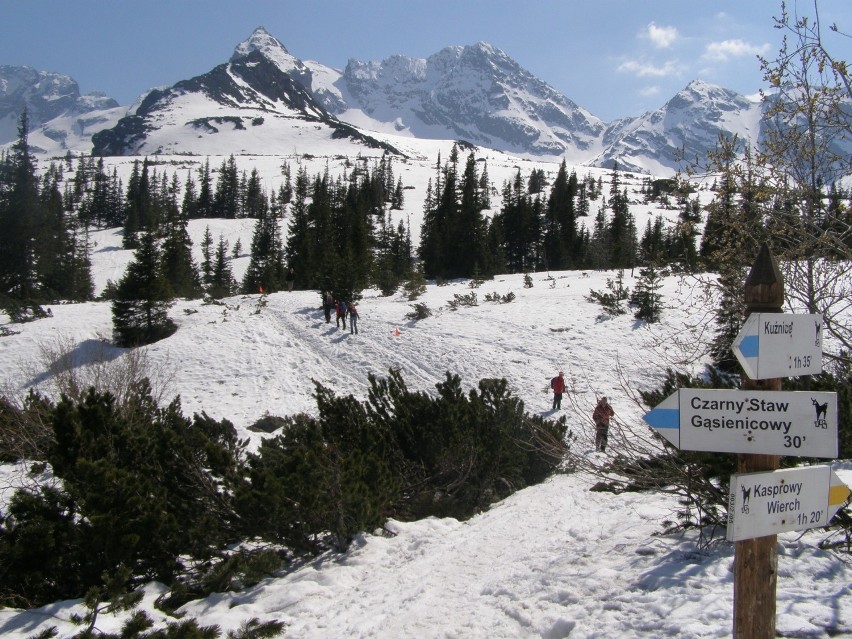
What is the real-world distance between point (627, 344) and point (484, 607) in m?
16.4

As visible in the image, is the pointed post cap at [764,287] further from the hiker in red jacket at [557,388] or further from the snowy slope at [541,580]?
the hiker in red jacket at [557,388]

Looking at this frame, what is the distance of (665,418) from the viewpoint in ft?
8.05

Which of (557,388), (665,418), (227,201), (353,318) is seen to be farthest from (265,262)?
(665,418)

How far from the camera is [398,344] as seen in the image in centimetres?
2217

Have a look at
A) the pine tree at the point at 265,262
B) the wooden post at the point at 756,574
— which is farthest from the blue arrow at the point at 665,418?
the pine tree at the point at 265,262

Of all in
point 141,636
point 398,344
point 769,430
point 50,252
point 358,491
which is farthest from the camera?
point 50,252

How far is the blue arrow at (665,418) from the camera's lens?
2434mm

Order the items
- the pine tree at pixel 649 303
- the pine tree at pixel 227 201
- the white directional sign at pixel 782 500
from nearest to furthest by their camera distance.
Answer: the white directional sign at pixel 782 500, the pine tree at pixel 649 303, the pine tree at pixel 227 201

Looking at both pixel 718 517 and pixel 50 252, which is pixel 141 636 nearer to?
pixel 718 517

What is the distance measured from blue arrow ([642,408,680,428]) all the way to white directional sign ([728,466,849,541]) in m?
0.32

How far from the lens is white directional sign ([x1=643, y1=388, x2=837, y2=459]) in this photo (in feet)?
7.43

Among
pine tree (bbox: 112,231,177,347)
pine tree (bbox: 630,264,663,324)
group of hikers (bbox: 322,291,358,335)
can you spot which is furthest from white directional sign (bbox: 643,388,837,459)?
pine tree (bbox: 112,231,177,347)

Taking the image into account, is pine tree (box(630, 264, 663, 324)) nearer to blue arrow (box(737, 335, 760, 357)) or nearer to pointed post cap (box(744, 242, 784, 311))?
pointed post cap (box(744, 242, 784, 311))

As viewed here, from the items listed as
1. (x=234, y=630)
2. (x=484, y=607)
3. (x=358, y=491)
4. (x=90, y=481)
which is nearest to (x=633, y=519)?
(x=484, y=607)
